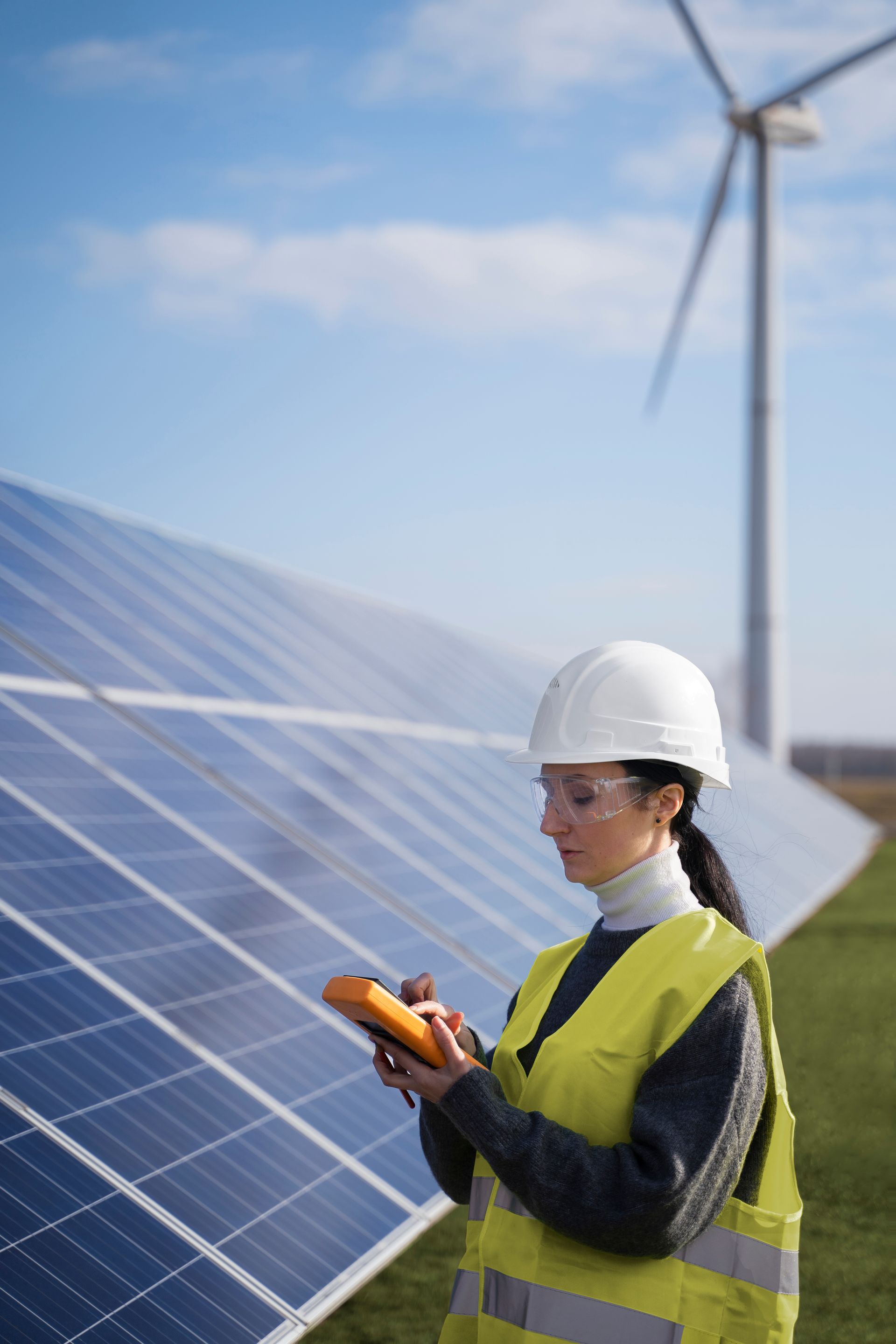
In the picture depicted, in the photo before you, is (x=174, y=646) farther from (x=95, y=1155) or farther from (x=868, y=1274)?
(x=868, y=1274)

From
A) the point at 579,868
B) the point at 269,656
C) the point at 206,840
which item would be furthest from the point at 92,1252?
the point at 269,656

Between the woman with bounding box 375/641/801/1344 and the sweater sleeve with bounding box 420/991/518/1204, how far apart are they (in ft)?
0.12

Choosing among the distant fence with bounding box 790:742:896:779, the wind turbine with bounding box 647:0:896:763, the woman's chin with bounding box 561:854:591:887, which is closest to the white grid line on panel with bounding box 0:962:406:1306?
the woman's chin with bounding box 561:854:591:887

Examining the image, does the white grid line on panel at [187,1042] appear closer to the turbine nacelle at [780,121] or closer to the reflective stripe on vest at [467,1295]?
the reflective stripe on vest at [467,1295]

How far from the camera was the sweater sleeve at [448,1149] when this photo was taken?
3262mm

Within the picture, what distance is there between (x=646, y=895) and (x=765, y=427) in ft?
104

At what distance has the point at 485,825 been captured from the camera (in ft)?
39.5

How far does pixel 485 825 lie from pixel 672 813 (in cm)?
897

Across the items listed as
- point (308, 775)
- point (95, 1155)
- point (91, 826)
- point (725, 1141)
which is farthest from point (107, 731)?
point (725, 1141)

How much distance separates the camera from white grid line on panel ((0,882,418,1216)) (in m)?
5.63

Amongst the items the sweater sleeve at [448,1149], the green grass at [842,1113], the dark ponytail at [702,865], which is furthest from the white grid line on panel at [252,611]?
the dark ponytail at [702,865]

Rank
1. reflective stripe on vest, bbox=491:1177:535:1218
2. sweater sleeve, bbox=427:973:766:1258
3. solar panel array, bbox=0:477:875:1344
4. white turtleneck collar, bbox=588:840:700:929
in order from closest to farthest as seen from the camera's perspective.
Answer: sweater sleeve, bbox=427:973:766:1258 → reflective stripe on vest, bbox=491:1177:535:1218 → white turtleneck collar, bbox=588:840:700:929 → solar panel array, bbox=0:477:875:1344

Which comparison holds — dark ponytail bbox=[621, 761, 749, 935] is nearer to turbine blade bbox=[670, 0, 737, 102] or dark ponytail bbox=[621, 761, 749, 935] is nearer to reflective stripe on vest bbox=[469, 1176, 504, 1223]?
reflective stripe on vest bbox=[469, 1176, 504, 1223]

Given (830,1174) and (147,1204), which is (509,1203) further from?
(830,1174)
